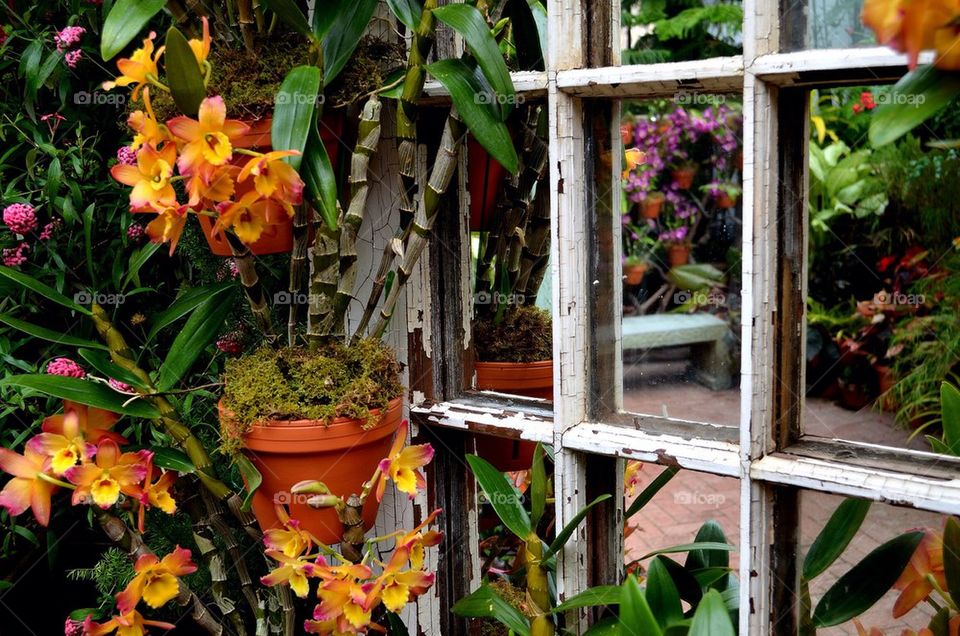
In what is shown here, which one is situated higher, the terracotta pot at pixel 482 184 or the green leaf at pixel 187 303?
the terracotta pot at pixel 482 184

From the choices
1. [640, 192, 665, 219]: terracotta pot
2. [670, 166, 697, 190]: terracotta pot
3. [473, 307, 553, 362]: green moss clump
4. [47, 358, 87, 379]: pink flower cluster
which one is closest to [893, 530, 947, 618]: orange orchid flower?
[473, 307, 553, 362]: green moss clump

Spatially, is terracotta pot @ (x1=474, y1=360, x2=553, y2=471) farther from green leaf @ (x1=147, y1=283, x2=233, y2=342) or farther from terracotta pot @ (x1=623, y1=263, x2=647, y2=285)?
green leaf @ (x1=147, y1=283, x2=233, y2=342)

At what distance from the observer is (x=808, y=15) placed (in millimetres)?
814

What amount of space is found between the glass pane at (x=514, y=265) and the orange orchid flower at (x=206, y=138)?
39cm

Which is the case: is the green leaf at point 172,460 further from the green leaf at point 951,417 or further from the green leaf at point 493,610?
the green leaf at point 951,417

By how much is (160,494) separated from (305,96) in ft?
1.75

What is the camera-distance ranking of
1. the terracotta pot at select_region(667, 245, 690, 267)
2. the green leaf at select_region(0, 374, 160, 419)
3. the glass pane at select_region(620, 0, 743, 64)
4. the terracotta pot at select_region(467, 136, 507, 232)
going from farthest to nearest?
the glass pane at select_region(620, 0, 743, 64), the terracotta pot at select_region(667, 245, 690, 267), the terracotta pot at select_region(467, 136, 507, 232), the green leaf at select_region(0, 374, 160, 419)

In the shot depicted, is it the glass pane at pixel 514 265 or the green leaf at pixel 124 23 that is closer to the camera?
the green leaf at pixel 124 23

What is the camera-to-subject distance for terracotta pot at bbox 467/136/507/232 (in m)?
1.20

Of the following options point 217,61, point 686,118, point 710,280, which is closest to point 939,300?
point 686,118

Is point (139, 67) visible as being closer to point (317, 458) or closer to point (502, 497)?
point (317, 458)

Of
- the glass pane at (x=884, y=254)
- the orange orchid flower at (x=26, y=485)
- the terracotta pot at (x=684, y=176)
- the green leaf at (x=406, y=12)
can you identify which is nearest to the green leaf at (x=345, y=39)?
the green leaf at (x=406, y=12)

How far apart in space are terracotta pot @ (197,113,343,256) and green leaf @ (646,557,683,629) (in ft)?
1.94

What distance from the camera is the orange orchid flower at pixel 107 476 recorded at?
3.36 ft
